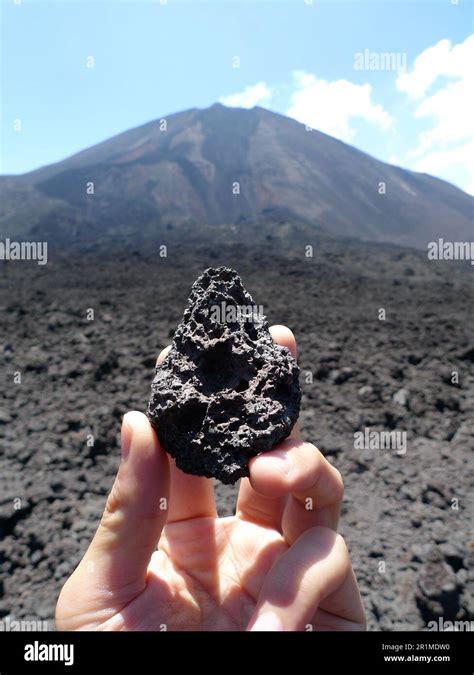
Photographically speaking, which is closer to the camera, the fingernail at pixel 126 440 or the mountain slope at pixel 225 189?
the fingernail at pixel 126 440

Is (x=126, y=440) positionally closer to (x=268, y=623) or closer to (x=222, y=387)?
(x=222, y=387)

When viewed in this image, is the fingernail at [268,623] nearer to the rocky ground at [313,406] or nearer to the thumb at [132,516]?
the thumb at [132,516]

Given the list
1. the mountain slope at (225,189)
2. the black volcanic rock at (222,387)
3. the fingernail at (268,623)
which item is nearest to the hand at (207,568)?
the fingernail at (268,623)

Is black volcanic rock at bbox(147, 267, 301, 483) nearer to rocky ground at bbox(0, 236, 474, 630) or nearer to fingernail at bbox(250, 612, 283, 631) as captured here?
fingernail at bbox(250, 612, 283, 631)

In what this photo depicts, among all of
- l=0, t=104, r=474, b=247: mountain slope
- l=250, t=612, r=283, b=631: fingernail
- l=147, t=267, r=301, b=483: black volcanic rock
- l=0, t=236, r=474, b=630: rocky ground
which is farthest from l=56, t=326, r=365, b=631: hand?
l=0, t=104, r=474, b=247: mountain slope

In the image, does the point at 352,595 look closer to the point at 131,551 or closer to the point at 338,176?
the point at 131,551

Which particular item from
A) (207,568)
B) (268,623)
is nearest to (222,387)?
(207,568)
